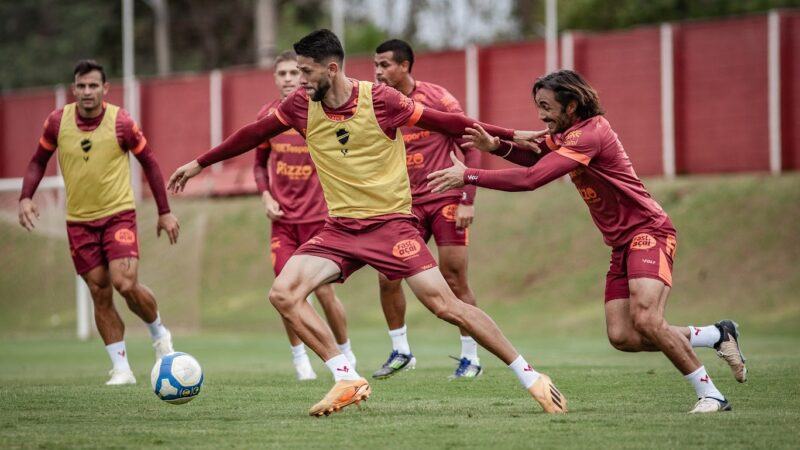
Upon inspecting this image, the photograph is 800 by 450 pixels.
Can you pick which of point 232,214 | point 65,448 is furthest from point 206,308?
point 65,448

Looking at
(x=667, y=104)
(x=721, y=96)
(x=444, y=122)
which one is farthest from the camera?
(x=667, y=104)

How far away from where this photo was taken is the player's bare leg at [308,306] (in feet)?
30.1

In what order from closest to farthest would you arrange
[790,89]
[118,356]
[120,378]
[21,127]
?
[120,378]
[118,356]
[790,89]
[21,127]

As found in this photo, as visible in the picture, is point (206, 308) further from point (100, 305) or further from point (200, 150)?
point (100, 305)

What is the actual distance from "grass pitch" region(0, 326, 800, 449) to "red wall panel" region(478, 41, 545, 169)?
17421mm

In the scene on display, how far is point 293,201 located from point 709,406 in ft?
17.5

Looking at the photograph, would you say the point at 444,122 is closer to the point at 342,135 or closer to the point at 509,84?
the point at 342,135

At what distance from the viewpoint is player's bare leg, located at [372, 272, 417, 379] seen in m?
12.4

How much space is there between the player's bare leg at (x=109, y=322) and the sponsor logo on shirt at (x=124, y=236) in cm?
34

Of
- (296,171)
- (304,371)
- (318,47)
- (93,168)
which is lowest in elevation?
(304,371)

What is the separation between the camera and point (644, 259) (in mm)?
9195

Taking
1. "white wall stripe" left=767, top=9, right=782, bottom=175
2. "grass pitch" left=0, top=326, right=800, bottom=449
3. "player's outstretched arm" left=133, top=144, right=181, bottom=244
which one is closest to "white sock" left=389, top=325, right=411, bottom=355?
"grass pitch" left=0, top=326, right=800, bottom=449

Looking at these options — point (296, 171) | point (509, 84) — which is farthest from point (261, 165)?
point (509, 84)

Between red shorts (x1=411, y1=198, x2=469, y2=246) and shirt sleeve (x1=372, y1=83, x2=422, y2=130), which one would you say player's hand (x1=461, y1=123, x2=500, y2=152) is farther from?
red shorts (x1=411, y1=198, x2=469, y2=246)
